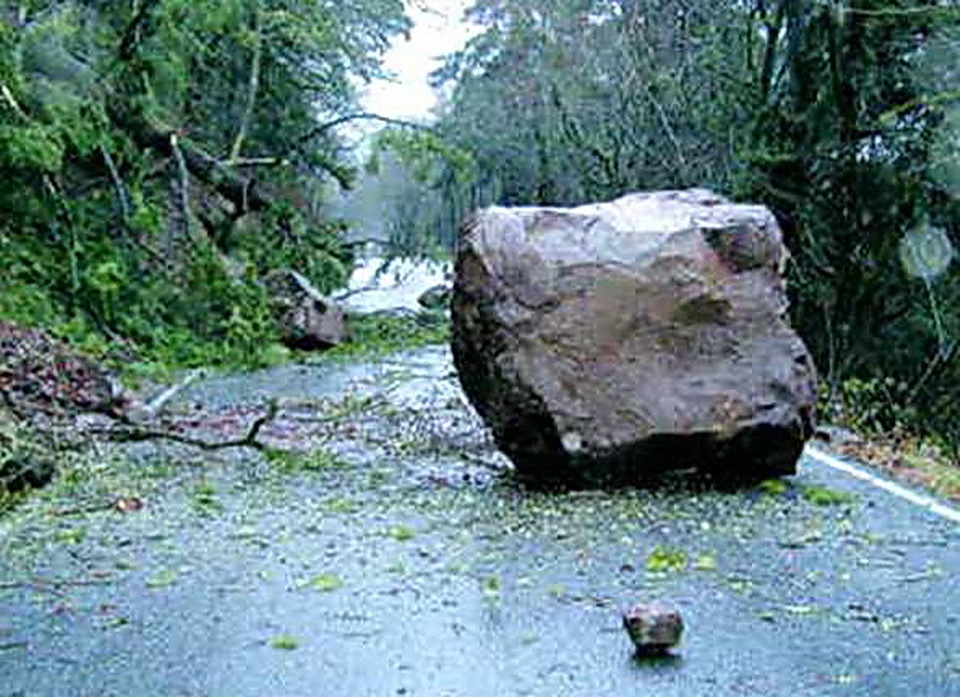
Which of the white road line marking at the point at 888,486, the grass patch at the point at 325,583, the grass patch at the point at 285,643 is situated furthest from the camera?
the white road line marking at the point at 888,486

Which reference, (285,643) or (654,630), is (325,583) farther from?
(654,630)

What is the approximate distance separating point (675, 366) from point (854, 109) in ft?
16.5

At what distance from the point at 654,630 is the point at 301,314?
50.4 feet

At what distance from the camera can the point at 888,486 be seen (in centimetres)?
787

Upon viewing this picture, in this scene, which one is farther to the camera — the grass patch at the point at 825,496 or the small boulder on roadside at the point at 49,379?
the small boulder on roadside at the point at 49,379

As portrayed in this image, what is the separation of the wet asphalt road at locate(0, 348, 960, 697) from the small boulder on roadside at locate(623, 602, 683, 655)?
7cm

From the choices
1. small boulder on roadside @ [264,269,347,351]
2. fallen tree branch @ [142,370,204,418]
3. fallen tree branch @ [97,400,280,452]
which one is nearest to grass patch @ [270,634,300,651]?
fallen tree branch @ [97,400,280,452]

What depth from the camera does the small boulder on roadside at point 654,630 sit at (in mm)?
4637

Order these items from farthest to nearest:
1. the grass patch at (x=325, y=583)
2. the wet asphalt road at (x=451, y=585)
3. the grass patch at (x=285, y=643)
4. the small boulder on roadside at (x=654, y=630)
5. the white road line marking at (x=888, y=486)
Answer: the white road line marking at (x=888, y=486) < the grass patch at (x=325, y=583) < the grass patch at (x=285, y=643) < the small boulder on roadside at (x=654, y=630) < the wet asphalt road at (x=451, y=585)

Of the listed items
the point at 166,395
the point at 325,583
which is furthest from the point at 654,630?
the point at 166,395

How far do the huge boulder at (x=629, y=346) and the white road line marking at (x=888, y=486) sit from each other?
0.55m

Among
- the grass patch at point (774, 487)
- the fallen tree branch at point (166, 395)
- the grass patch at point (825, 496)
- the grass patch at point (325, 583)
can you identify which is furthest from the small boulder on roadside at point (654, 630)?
the fallen tree branch at point (166, 395)

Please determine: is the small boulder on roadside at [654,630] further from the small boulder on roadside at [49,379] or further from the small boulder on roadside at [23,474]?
the small boulder on roadside at [49,379]

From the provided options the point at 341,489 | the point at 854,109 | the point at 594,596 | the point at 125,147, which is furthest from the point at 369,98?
the point at 594,596
